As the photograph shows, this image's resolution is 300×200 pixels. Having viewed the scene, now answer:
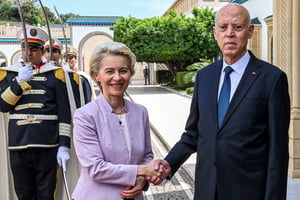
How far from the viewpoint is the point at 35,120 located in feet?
9.93

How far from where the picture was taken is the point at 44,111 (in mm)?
3068

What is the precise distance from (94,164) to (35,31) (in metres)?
1.82

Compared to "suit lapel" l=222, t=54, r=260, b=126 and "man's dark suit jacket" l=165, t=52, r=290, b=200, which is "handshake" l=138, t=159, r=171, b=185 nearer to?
"man's dark suit jacket" l=165, t=52, r=290, b=200

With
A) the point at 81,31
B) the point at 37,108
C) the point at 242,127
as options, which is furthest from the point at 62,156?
the point at 81,31

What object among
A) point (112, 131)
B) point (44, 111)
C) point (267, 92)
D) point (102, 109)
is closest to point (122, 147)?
point (112, 131)

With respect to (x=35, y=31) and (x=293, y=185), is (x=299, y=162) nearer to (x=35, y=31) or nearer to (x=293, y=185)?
(x=293, y=185)

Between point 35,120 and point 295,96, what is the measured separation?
3.39 meters

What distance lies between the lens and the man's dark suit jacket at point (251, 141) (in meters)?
1.81

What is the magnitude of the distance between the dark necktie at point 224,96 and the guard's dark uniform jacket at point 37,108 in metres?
1.59

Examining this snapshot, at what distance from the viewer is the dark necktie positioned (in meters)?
1.91

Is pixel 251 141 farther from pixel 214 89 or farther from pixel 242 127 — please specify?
pixel 214 89

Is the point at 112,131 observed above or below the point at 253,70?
below

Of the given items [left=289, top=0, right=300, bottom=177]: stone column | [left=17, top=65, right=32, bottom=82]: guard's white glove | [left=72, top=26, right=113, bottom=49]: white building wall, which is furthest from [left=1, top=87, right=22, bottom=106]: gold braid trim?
[left=72, top=26, right=113, bottom=49]: white building wall

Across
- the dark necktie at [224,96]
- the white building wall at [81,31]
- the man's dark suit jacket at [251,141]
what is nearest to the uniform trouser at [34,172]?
the man's dark suit jacket at [251,141]
